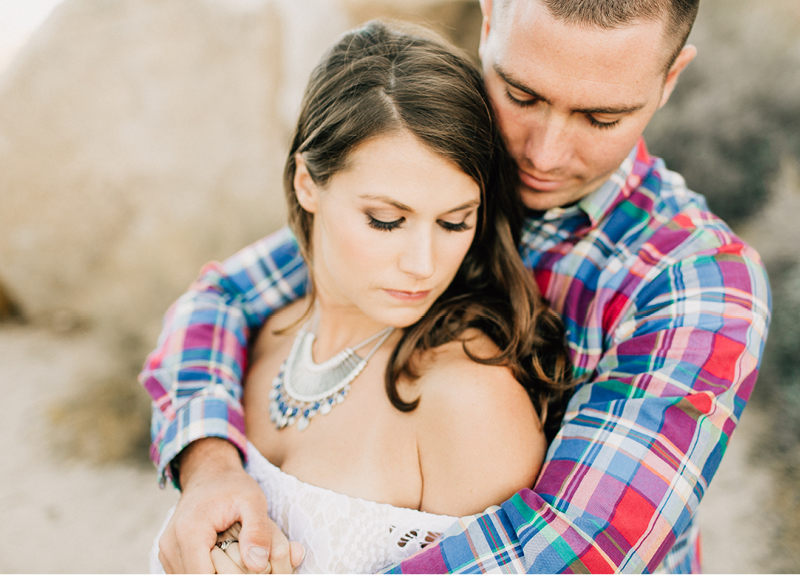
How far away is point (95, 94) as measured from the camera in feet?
10.9

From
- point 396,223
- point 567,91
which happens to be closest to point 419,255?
point 396,223

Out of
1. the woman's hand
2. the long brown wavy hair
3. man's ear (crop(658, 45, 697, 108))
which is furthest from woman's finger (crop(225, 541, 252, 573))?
man's ear (crop(658, 45, 697, 108))

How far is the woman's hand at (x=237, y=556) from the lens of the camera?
3.80ft

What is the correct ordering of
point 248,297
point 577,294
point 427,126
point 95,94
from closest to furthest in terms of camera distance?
point 427,126 → point 577,294 → point 248,297 → point 95,94

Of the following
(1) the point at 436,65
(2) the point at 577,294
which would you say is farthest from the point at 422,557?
(1) the point at 436,65

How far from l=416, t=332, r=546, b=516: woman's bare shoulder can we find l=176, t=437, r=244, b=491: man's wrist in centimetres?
57

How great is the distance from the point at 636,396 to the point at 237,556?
39.2 inches

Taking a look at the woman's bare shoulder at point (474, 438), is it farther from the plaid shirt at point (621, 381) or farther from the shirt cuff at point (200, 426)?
the shirt cuff at point (200, 426)

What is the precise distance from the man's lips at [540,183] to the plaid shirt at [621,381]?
0.29 ft

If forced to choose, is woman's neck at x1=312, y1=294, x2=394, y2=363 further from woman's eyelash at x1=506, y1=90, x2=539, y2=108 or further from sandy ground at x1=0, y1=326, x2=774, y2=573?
sandy ground at x1=0, y1=326, x2=774, y2=573

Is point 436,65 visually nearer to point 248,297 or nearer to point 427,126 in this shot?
point 427,126

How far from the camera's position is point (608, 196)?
1501 millimetres

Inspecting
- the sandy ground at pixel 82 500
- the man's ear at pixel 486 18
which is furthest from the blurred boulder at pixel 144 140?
the man's ear at pixel 486 18

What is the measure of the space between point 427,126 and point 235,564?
1.10 m
